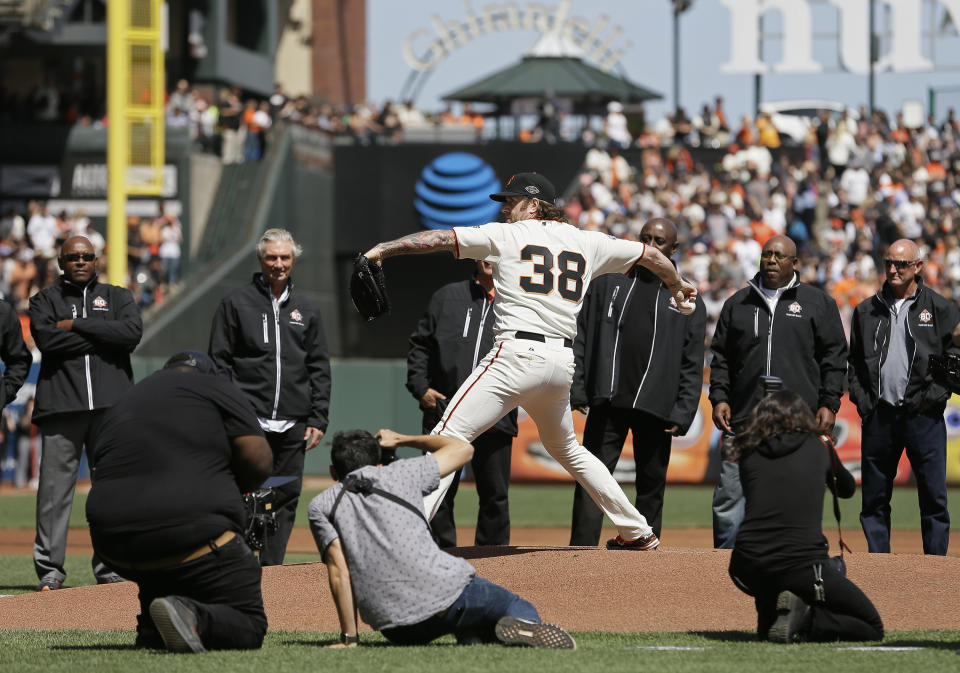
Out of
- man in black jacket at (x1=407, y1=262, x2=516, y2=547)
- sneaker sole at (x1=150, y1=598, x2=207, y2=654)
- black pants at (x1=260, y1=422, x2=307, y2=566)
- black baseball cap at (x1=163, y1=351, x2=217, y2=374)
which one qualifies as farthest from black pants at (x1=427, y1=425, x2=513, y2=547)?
sneaker sole at (x1=150, y1=598, x2=207, y2=654)

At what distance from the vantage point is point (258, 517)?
25.7 feet

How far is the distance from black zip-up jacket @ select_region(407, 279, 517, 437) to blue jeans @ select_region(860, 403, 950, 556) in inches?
87.5

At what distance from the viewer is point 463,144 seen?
31.4 m

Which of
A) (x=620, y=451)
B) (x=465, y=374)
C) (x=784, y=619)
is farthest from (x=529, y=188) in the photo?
(x=784, y=619)

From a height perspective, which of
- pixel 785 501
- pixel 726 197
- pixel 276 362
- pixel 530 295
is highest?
pixel 726 197

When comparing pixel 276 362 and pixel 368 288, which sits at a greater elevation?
pixel 368 288

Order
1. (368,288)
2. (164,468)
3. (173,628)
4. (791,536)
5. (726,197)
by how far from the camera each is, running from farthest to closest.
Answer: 1. (726,197)
2. (368,288)
3. (791,536)
4. (164,468)
5. (173,628)

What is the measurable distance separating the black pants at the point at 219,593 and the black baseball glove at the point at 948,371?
331 centimetres

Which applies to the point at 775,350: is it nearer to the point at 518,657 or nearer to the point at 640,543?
the point at 640,543

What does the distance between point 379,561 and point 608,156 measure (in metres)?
23.9

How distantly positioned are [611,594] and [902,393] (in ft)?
8.55

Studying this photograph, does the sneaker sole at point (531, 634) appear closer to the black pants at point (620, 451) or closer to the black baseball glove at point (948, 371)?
the black baseball glove at point (948, 371)

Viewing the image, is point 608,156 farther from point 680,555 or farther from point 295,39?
point 680,555

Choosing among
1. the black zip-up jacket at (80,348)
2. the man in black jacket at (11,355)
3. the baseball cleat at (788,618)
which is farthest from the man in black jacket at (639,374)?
the man in black jacket at (11,355)
